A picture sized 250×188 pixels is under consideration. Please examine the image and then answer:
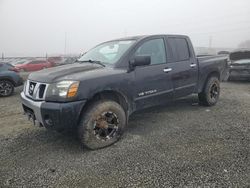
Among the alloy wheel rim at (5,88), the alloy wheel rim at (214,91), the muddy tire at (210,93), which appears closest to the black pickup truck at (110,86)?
the muddy tire at (210,93)

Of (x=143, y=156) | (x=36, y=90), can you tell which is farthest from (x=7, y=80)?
(x=143, y=156)

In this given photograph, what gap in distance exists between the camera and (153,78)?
190 inches

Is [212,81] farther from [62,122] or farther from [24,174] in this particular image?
[24,174]

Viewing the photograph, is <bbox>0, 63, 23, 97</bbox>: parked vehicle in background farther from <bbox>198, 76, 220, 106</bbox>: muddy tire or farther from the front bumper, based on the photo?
the front bumper

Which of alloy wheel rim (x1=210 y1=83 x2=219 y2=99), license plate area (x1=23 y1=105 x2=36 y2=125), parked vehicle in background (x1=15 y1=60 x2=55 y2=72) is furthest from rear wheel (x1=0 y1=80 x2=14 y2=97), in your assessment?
parked vehicle in background (x1=15 y1=60 x2=55 y2=72)

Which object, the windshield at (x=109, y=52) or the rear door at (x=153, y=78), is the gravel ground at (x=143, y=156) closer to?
the rear door at (x=153, y=78)

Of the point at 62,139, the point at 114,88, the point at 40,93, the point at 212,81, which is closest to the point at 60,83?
the point at 40,93

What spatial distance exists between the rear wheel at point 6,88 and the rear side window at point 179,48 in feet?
22.1

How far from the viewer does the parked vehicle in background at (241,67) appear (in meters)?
11.2

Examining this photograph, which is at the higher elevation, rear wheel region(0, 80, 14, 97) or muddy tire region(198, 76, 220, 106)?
muddy tire region(198, 76, 220, 106)

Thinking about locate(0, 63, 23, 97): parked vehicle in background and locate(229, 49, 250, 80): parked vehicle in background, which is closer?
locate(0, 63, 23, 97): parked vehicle in background

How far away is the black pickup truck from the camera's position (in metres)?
3.79

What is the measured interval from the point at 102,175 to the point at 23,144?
5.95ft

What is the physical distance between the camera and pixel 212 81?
256 inches
